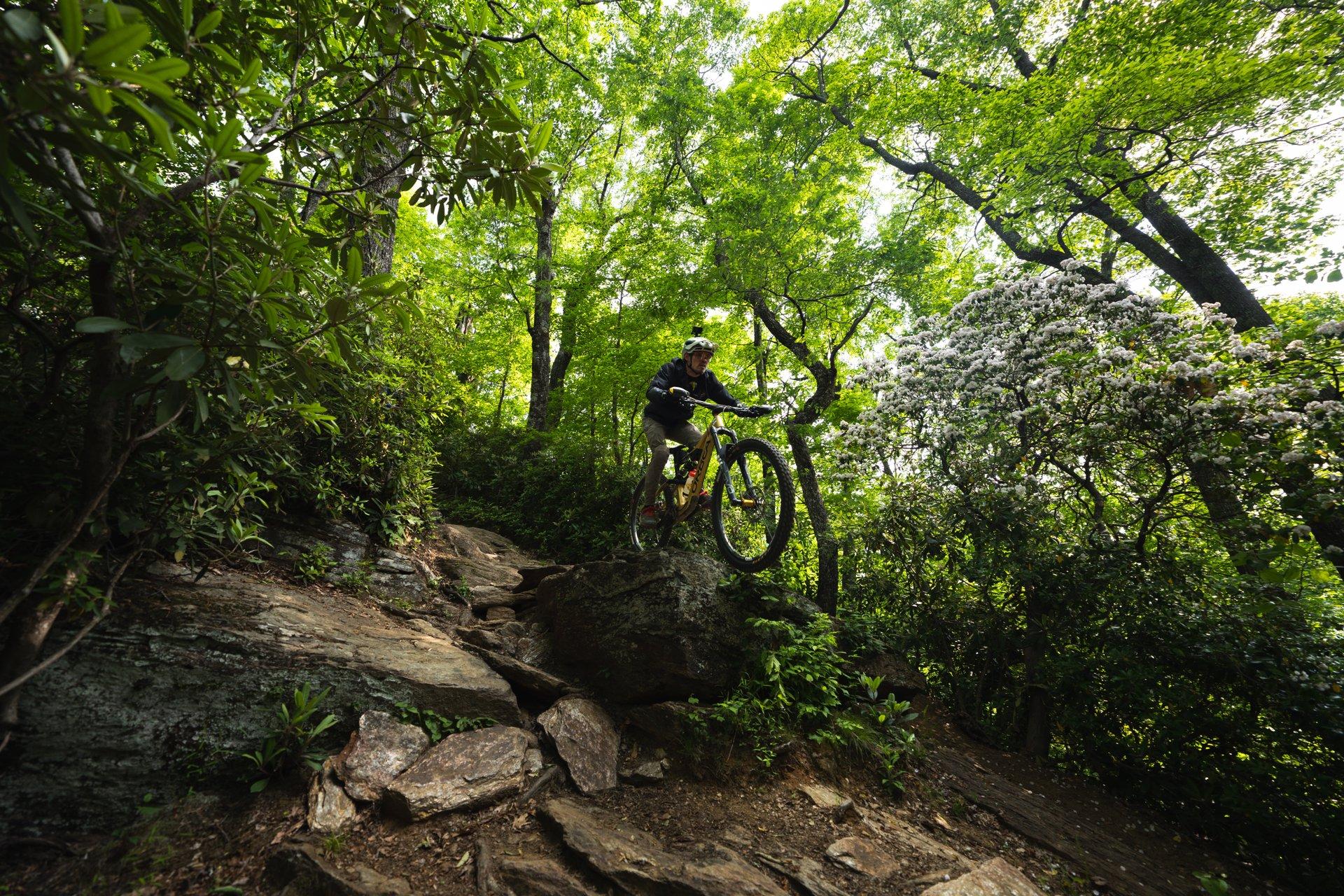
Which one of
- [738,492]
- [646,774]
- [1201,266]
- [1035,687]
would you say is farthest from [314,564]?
[1201,266]

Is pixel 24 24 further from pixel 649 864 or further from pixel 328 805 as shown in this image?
pixel 649 864

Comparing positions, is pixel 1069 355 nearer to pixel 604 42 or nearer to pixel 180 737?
pixel 180 737

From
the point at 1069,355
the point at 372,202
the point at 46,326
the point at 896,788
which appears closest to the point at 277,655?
the point at 46,326

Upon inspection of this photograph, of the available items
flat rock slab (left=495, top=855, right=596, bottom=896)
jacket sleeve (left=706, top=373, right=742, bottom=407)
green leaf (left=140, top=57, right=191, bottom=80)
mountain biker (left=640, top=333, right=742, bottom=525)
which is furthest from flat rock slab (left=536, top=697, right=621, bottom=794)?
green leaf (left=140, top=57, right=191, bottom=80)

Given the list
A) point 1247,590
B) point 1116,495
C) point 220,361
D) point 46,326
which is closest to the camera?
point 220,361

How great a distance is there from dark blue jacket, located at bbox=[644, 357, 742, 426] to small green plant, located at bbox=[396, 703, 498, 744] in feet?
10.4

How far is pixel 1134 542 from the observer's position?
16.0 feet

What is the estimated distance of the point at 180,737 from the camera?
270cm

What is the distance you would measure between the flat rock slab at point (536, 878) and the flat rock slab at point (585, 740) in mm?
707

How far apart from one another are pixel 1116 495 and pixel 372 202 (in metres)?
7.33

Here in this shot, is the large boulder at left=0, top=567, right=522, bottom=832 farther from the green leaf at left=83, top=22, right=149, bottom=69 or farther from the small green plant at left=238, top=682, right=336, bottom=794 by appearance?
the green leaf at left=83, top=22, right=149, bottom=69

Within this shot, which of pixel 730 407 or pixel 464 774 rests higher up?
pixel 730 407

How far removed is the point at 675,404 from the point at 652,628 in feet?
7.75

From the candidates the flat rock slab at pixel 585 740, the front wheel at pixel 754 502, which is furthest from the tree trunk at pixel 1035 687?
the flat rock slab at pixel 585 740
